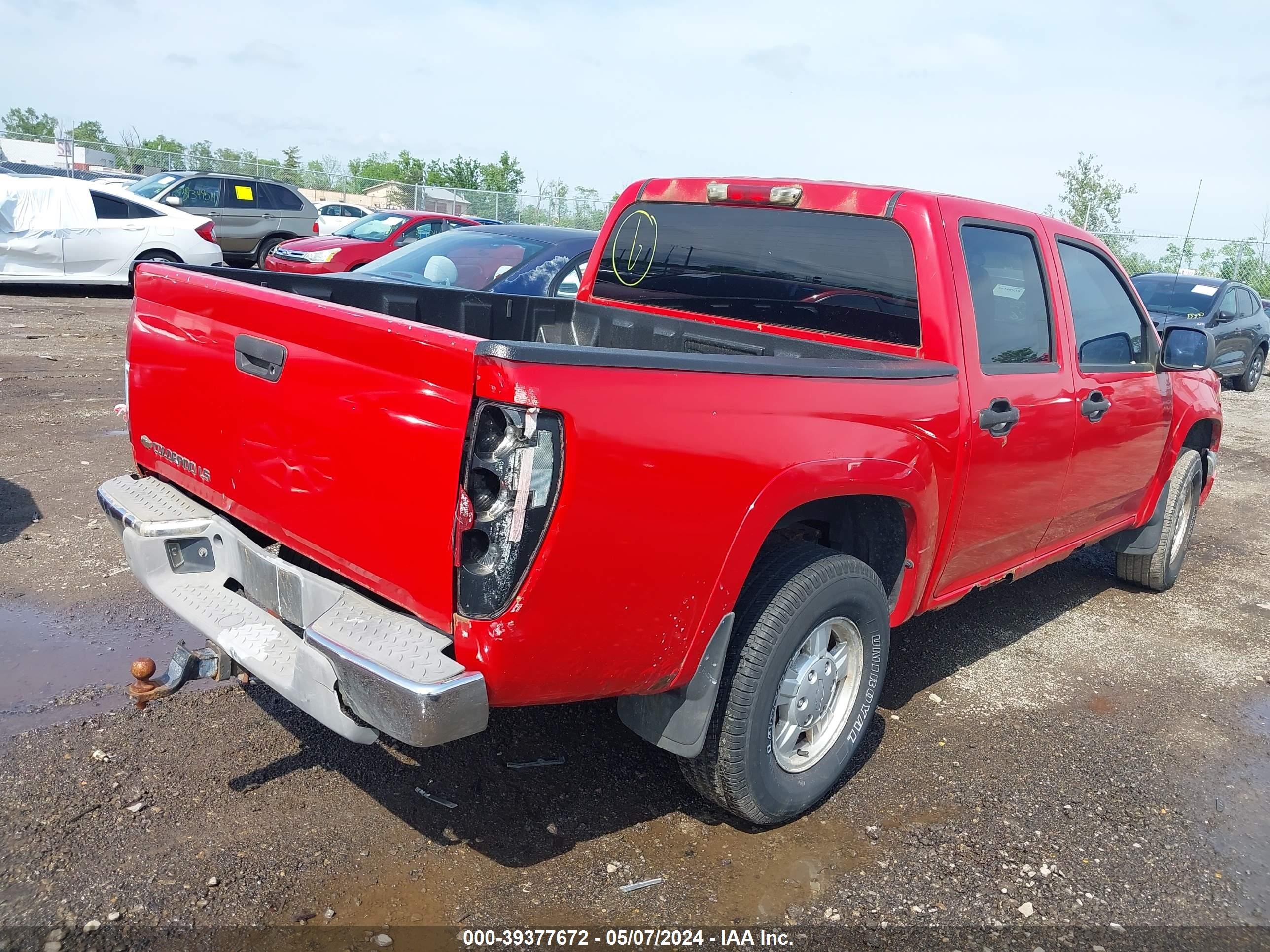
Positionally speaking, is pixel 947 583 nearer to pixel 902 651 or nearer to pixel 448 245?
pixel 902 651

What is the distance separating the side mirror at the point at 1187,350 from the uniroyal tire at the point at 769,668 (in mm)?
2456

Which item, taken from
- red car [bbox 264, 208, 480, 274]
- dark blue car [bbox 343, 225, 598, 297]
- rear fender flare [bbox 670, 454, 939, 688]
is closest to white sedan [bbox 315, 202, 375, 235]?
red car [bbox 264, 208, 480, 274]

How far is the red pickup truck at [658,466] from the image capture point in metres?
2.30

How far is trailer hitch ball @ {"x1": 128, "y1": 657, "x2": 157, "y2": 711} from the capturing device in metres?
2.90

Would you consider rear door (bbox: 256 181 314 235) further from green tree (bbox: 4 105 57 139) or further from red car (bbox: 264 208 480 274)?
green tree (bbox: 4 105 57 139)

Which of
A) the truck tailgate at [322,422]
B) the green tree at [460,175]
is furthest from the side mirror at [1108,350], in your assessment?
the green tree at [460,175]

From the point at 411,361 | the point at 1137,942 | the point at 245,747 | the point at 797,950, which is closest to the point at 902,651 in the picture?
the point at 1137,942

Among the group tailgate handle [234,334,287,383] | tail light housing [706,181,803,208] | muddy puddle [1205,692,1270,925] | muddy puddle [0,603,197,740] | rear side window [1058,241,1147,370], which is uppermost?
tail light housing [706,181,803,208]

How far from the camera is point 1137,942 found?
9.19ft

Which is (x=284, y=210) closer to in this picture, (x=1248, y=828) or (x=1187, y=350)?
(x=1187, y=350)

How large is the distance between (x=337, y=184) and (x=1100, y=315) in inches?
1502

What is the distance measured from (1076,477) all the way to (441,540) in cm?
303

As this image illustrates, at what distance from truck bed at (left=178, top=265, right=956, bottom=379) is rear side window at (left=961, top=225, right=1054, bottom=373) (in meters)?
0.39

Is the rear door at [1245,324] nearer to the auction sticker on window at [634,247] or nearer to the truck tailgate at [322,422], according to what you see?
the auction sticker on window at [634,247]
